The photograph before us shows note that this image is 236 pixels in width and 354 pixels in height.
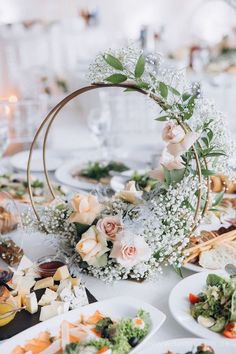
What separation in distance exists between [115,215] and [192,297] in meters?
0.26

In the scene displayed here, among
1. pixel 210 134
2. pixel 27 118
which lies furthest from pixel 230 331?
pixel 27 118

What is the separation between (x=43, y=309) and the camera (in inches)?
40.3

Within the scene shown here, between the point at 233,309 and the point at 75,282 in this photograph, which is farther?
the point at 75,282

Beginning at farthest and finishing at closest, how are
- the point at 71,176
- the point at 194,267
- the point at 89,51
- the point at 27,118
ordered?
the point at 89,51
the point at 27,118
the point at 71,176
the point at 194,267

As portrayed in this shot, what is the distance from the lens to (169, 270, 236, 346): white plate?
0.95m

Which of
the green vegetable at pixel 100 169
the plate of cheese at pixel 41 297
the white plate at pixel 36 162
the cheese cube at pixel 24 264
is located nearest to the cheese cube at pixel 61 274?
the plate of cheese at pixel 41 297

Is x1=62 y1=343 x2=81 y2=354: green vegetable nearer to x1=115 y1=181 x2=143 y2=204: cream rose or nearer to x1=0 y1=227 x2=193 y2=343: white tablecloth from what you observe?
x1=0 y1=227 x2=193 y2=343: white tablecloth

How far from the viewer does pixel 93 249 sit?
112 centimetres

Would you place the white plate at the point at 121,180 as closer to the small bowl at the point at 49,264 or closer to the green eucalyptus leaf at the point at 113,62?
the small bowl at the point at 49,264

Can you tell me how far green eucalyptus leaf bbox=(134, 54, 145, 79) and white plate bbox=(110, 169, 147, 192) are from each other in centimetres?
61

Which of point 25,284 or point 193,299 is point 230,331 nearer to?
point 193,299

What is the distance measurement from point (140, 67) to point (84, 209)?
35 cm

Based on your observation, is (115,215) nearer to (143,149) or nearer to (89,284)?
(89,284)

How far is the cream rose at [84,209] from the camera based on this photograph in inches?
46.3
